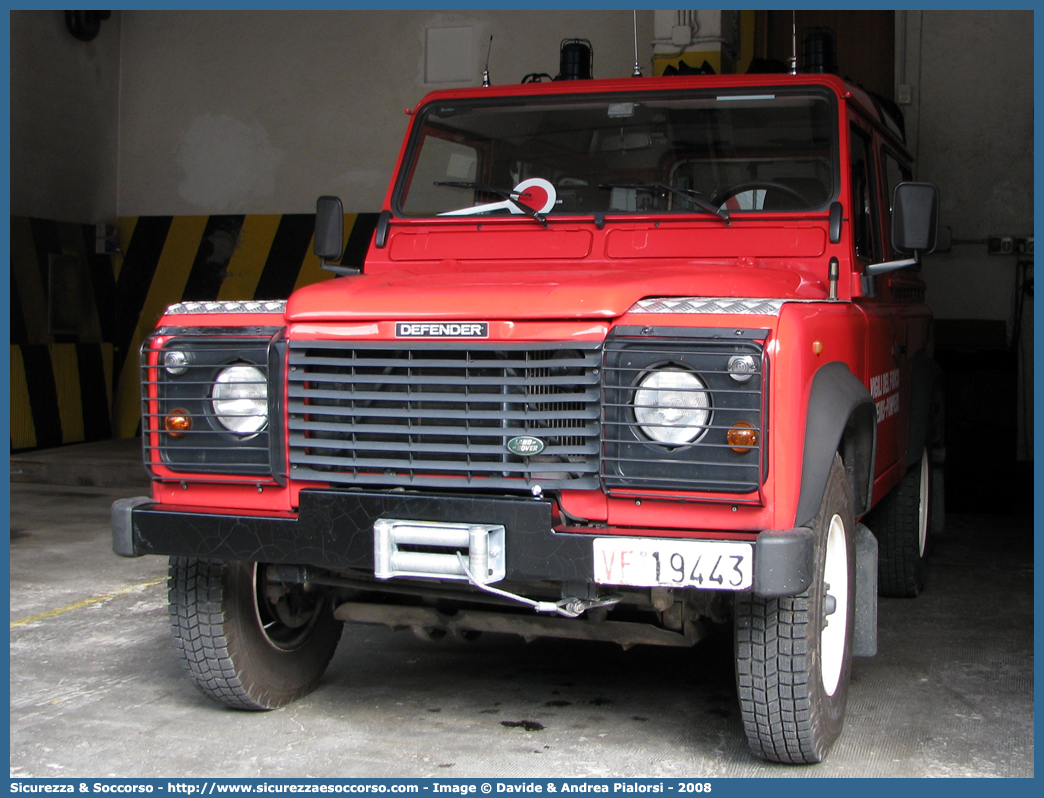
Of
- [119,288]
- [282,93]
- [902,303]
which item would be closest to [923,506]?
[902,303]

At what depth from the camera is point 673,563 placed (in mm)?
2975

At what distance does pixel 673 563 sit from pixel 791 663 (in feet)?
1.64

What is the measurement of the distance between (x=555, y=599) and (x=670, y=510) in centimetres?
54

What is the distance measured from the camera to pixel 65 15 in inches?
423

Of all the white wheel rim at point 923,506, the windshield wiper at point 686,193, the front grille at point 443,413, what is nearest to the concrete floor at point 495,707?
the white wheel rim at point 923,506

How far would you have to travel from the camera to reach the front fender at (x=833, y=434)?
3.05 m

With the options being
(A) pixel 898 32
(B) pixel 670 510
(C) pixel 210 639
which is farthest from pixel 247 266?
(B) pixel 670 510

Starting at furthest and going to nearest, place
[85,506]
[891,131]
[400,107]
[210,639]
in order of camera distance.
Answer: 1. [400,107]
2. [85,506]
3. [891,131]
4. [210,639]

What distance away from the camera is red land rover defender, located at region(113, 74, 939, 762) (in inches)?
119

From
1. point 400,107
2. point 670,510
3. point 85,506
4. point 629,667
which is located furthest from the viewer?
point 400,107

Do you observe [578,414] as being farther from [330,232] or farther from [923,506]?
[923,506]

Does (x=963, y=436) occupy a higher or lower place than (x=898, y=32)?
lower

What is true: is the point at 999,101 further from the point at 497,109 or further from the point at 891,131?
the point at 497,109

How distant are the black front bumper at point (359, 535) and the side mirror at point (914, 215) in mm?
1423
